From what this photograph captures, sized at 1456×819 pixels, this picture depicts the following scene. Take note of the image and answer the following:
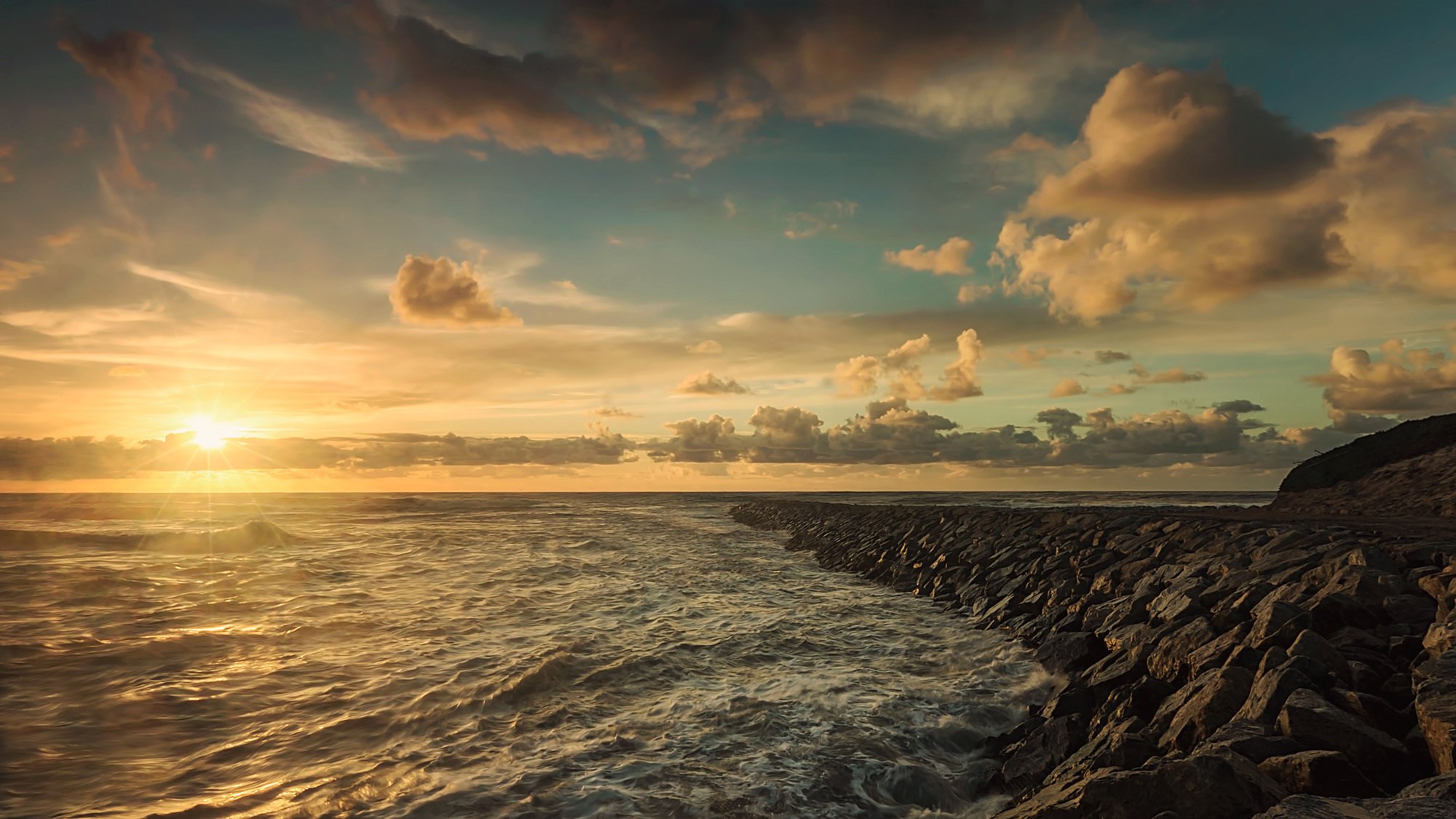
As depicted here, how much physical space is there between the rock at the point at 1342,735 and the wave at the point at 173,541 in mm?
35690

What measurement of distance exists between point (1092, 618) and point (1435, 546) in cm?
441

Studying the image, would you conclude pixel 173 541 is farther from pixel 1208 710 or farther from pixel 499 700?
pixel 1208 710

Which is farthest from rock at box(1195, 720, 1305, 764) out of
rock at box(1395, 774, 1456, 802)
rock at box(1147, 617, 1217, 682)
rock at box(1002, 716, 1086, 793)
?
rock at box(1147, 617, 1217, 682)

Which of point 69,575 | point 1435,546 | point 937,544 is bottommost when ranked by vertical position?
point 69,575

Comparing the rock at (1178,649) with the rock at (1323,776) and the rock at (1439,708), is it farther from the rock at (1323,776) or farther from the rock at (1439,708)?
the rock at (1323,776)

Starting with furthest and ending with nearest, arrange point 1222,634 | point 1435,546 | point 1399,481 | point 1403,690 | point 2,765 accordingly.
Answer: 1. point 1399,481
2. point 1435,546
3. point 1222,634
4. point 2,765
5. point 1403,690

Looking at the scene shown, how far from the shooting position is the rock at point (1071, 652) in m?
9.27

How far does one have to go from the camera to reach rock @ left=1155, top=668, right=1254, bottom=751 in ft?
17.8

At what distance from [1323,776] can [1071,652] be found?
573 cm

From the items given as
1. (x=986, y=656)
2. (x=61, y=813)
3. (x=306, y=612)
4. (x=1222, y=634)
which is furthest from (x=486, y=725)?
(x=306, y=612)

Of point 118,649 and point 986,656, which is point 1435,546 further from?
point 118,649

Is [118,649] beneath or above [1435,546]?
beneath

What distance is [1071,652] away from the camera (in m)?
9.47

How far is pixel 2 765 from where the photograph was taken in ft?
23.2
